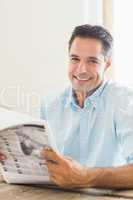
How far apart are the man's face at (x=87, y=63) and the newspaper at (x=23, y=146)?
509 mm

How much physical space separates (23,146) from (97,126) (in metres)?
0.51

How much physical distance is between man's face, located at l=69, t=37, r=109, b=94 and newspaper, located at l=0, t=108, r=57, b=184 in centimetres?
51

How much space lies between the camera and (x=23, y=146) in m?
1.14

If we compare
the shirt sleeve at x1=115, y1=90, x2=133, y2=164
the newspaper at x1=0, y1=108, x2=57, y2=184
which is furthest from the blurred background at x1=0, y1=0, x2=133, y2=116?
the newspaper at x1=0, y1=108, x2=57, y2=184

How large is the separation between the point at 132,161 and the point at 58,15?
5.08 ft

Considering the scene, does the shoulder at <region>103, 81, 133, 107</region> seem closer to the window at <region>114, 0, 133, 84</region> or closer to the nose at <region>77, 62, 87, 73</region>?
the nose at <region>77, 62, 87, 73</region>

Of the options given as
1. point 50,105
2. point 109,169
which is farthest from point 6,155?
point 50,105

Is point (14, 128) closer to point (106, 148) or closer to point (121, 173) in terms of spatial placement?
point (121, 173)

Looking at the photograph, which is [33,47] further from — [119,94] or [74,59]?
[119,94]

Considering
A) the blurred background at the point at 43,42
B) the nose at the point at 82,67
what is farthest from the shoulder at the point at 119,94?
the blurred background at the point at 43,42

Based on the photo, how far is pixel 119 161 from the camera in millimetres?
1570

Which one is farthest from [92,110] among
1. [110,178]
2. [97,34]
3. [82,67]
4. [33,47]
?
[33,47]

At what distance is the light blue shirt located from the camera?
150 centimetres

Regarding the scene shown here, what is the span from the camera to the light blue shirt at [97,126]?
1498mm
